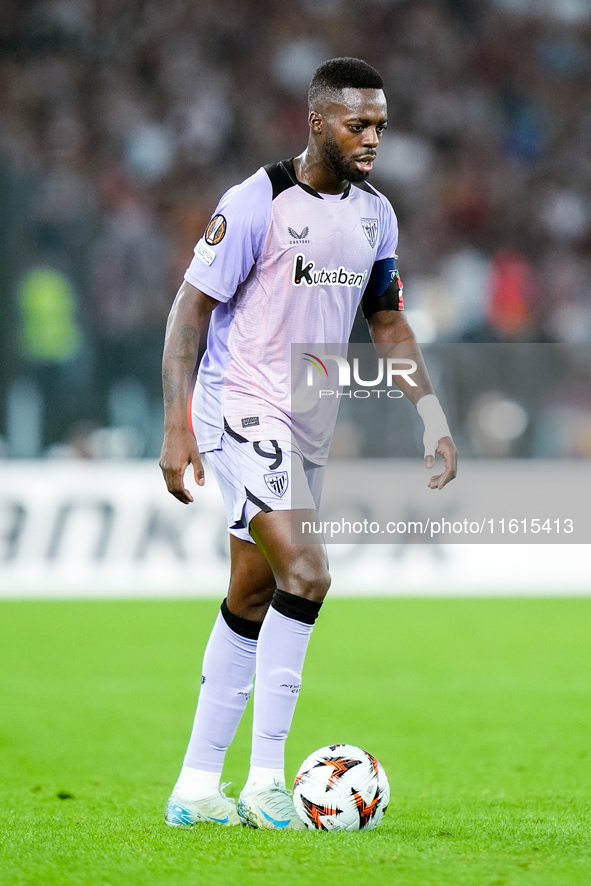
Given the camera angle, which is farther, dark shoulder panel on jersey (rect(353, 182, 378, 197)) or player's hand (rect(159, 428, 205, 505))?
dark shoulder panel on jersey (rect(353, 182, 378, 197))

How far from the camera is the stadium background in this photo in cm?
984

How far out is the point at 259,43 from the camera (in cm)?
1559

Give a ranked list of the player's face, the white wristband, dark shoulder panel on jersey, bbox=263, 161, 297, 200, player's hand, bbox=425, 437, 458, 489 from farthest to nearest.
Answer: the white wristband < player's hand, bbox=425, 437, 458, 489 < dark shoulder panel on jersey, bbox=263, 161, 297, 200 < the player's face

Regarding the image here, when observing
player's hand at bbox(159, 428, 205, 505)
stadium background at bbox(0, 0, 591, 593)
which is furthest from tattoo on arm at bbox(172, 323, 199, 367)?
stadium background at bbox(0, 0, 591, 593)

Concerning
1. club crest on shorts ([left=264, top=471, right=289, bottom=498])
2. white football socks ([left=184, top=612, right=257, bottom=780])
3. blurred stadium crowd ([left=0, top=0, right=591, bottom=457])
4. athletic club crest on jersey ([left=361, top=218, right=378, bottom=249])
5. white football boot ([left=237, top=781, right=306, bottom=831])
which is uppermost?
blurred stadium crowd ([left=0, top=0, right=591, bottom=457])

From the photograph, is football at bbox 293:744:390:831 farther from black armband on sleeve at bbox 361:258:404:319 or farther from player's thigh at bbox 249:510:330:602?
black armband on sleeve at bbox 361:258:404:319

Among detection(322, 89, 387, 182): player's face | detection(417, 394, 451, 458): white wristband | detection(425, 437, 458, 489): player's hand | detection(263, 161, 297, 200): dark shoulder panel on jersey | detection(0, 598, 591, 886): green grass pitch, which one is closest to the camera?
detection(0, 598, 591, 886): green grass pitch

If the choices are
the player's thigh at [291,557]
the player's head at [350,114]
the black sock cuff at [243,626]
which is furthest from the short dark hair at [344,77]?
the black sock cuff at [243,626]

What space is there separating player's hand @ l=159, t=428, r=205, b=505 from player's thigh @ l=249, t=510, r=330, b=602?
271mm

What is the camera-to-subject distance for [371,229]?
3.98m

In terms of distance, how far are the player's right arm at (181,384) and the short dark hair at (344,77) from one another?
2.40 ft

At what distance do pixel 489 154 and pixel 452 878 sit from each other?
13079 mm

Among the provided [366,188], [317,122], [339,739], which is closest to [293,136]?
[339,739]

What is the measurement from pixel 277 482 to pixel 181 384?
412 mm
